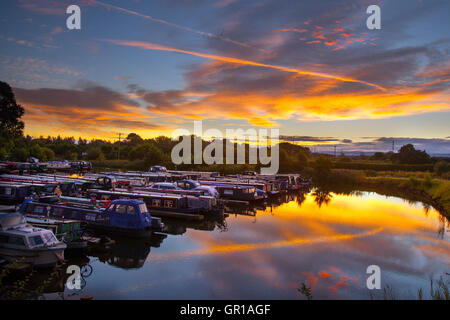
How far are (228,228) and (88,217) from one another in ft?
34.7

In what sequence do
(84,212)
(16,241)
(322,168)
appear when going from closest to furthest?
(16,241), (84,212), (322,168)

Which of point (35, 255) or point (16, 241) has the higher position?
point (16, 241)

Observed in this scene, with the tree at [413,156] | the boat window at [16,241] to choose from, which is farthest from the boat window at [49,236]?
the tree at [413,156]

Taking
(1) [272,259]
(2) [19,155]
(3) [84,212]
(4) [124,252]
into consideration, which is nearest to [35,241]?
(4) [124,252]

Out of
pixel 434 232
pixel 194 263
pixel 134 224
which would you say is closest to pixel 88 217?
pixel 134 224

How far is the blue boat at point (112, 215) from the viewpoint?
19.2 m

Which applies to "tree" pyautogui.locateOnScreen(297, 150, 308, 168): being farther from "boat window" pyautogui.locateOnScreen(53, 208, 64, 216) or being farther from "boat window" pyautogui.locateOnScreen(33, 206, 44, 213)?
"boat window" pyautogui.locateOnScreen(33, 206, 44, 213)

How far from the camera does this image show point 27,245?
513 inches

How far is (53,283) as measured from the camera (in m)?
13.0

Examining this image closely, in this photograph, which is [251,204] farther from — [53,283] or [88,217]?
[53,283]

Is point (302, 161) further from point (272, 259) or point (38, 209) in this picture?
point (38, 209)

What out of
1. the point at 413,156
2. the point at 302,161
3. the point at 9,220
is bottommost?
the point at 9,220

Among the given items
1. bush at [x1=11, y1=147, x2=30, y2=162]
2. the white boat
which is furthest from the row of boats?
bush at [x1=11, y1=147, x2=30, y2=162]

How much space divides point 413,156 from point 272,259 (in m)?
94.5
